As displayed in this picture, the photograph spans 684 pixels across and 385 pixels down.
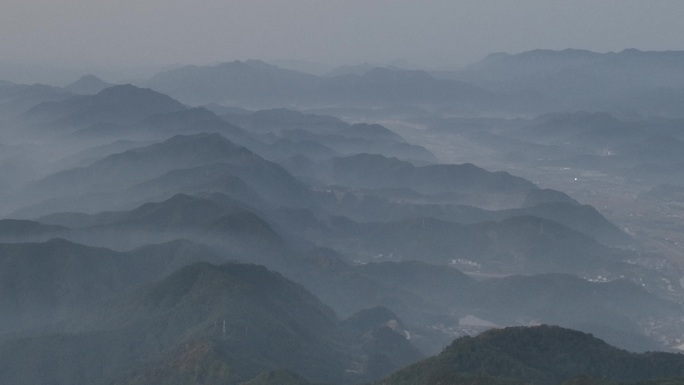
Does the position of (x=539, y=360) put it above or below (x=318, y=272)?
above

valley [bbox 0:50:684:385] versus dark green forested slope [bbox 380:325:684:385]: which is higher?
dark green forested slope [bbox 380:325:684:385]

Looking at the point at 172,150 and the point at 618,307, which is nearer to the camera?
the point at 618,307

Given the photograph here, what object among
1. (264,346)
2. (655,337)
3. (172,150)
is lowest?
(655,337)

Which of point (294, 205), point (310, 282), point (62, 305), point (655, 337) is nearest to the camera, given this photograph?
point (62, 305)

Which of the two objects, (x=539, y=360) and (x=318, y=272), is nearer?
(x=539, y=360)

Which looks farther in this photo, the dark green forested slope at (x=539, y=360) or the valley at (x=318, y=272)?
the valley at (x=318, y=272)

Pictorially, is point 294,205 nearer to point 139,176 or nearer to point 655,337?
point 139,176

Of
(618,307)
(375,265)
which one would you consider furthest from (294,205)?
(618,307)

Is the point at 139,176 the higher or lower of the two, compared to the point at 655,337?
higher

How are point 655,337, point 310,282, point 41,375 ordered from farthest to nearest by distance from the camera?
point 310,282 < point 655,337 < point 41,375

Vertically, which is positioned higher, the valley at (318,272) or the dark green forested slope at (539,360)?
the dark green forested slope at (539,360)

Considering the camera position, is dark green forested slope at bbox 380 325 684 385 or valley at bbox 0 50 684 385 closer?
dark green forested slope at bbox 380 325 684 385
